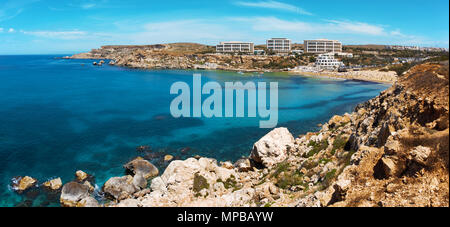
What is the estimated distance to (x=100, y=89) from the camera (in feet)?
233

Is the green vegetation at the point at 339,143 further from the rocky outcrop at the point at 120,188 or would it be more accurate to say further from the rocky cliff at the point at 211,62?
the rocky cliff at the point at 211,62

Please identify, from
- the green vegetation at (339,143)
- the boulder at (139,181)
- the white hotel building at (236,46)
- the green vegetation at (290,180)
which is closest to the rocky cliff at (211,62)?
the white hotel building at (236,46)

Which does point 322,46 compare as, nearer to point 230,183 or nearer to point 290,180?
point 230,183

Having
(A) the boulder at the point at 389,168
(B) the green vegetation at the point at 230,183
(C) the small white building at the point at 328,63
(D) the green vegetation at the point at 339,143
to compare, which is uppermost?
(C) the small white building at the point at 328,63

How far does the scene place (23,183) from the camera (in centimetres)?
2205

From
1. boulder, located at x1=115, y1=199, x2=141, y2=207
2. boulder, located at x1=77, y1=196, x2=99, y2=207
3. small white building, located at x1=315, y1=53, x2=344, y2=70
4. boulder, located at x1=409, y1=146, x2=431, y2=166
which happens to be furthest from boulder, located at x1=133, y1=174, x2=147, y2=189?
small white building, located at x1=315, y1=53, x2=344, y2=70

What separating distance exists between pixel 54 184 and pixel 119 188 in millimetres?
5541

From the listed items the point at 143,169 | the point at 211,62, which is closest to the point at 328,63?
the point at 211,62

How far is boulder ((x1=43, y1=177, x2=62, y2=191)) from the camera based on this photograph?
21781 millimetres

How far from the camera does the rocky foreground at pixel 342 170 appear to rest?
344 inches

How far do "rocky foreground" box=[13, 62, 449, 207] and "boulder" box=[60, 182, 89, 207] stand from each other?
65 mm

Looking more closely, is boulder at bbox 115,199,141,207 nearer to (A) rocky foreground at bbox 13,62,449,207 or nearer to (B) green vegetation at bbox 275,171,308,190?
(A) rocky foreground at bbox 13,62,449,207

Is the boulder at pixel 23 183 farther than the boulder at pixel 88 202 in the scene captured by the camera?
Yes
